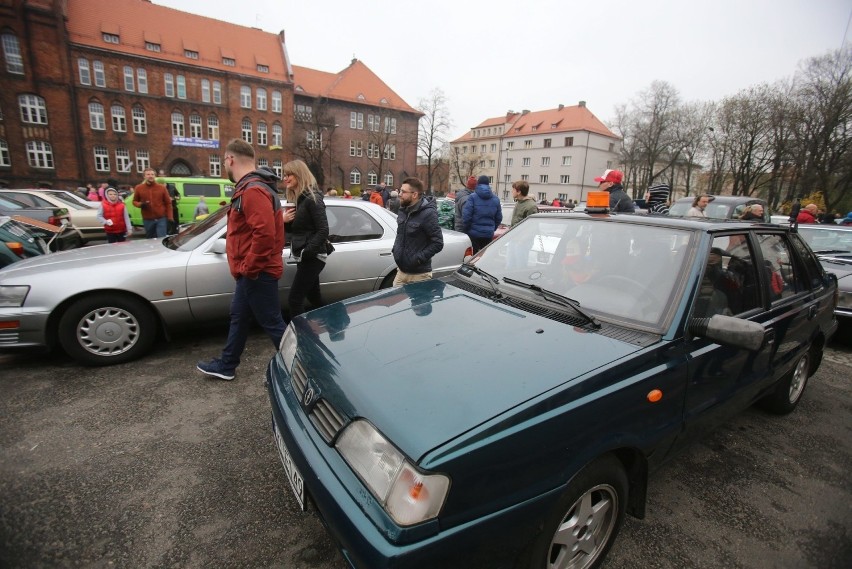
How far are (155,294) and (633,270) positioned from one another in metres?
4.12

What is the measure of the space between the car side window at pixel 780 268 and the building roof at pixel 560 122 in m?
65.6

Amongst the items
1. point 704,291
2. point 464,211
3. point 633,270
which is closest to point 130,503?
point 633,270

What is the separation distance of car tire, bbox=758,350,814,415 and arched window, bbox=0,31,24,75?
4812 centimetres

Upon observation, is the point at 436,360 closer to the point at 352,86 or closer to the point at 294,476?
the point at 294,476

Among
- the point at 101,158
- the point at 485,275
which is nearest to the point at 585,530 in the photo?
the point at 485,275

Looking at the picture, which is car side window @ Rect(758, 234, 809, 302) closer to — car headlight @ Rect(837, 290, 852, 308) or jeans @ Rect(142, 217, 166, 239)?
car headlight @ Rect(837, 290, 852, 308)

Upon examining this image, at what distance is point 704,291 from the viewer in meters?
2.15

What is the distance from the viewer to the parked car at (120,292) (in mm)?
3482

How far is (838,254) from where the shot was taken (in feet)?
19.6

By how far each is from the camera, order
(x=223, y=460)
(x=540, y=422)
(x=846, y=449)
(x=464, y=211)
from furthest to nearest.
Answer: (x=464, y=211) → (x=846, y=449) → (x=223, y=460) → (x=540, y=422)

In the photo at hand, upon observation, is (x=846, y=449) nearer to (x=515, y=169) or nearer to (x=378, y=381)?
(x=378, y=381)

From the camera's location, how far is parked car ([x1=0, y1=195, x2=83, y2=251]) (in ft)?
20.4

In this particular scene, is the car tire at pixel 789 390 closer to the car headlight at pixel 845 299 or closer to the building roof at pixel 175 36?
the car headlight at pixel 845 299

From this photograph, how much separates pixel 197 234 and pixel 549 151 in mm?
67443
